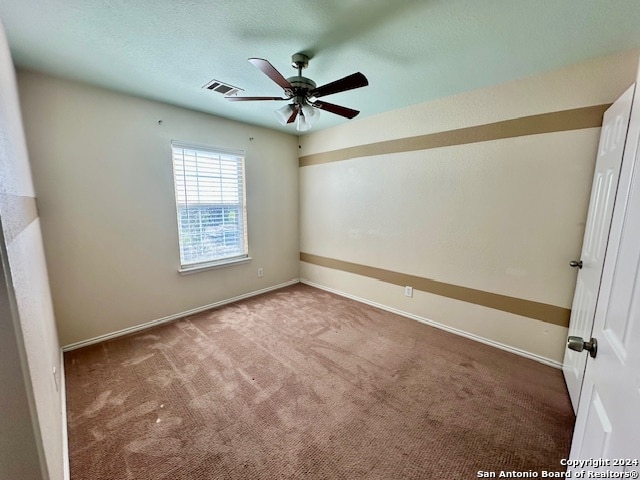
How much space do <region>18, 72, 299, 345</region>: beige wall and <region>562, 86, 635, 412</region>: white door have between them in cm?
329

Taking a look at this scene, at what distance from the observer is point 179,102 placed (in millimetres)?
2770

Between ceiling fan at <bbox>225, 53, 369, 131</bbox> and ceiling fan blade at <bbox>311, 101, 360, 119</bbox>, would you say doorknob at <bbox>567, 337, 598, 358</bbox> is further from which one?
ceiling fan blade at <bbox>311, 101, 360, 119</bbox>

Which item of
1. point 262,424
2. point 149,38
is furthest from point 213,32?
point 262,424

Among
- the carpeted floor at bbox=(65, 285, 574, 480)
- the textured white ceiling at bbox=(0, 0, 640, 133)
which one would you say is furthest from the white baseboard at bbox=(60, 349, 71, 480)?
the textured white ceiling at bbox=(0, 0, 640, 133)

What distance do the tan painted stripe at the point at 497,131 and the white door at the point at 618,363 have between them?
1624mm

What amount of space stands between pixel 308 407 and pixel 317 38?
2.54 meters

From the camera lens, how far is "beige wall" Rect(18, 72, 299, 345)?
2225 millimetres

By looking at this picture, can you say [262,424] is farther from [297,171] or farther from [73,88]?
[297,171]

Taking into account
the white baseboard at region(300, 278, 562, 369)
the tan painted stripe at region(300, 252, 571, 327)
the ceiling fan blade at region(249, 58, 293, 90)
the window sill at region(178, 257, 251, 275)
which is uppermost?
the ceiling fan blade at region(249, 58, 293, 90)

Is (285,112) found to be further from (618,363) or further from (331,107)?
(618,363)

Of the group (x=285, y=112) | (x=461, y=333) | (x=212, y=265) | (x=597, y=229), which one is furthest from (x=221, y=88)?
(x=461, y=333)

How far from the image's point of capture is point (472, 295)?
8.66 ft

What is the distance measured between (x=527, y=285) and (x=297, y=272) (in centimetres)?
317

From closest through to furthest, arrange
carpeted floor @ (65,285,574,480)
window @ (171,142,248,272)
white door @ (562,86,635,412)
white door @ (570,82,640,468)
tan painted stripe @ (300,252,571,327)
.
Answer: white door @ (570,82,640,468) → carpeted floor @ (65,285,574,480) → white door @ (562,86,635,412) → tan painted stripe @ (300,252,571,327) → window @ (171,142,248,272)
